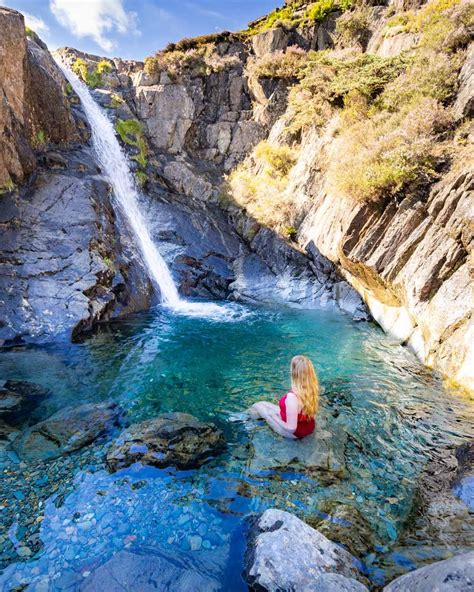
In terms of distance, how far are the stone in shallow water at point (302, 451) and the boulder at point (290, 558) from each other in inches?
48.6

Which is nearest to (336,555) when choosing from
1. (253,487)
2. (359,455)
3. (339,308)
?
(253,487)

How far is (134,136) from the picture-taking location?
22.1m

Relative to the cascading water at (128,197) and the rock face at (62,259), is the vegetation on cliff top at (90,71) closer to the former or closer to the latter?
the cascading water at (128,197)

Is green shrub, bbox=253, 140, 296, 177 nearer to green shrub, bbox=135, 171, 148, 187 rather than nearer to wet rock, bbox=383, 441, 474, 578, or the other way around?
green shrub, bbox=135, 171, 148, 187

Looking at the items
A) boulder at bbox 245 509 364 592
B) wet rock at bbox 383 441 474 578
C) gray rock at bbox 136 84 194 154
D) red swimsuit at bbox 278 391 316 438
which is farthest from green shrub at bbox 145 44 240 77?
boulder at bbox 245 509 364 592

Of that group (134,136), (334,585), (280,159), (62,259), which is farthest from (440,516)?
(134,136)

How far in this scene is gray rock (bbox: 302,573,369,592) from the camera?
306 centimetres

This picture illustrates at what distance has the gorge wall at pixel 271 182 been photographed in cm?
1002

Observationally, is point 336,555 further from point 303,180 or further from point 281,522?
point 303,180

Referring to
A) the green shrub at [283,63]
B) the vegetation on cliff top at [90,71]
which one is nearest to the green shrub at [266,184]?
the green shrub at [283,63]

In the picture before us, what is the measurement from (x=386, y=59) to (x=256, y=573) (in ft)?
62.1

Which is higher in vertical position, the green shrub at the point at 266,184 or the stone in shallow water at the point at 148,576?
the green shrub at the point at 266,184

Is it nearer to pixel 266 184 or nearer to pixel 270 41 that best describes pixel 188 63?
pixel 270 41

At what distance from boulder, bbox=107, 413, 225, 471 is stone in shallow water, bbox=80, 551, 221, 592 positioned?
1422 mm
